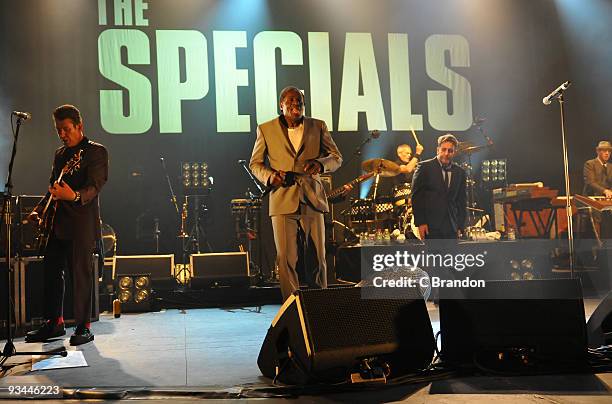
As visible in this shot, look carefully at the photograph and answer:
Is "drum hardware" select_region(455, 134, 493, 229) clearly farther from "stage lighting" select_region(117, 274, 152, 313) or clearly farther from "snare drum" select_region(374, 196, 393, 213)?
"stage lighting" select_region(117, 274, 152, 313)

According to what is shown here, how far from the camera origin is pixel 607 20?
971 cm

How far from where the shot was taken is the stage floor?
2631mm

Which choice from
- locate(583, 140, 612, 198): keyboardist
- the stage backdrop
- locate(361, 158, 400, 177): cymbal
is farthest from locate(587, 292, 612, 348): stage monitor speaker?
the stage backdrop

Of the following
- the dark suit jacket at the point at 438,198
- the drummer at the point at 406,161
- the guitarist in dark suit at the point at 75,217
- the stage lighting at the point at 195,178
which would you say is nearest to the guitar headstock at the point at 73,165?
the guitarist in dark suit at the point at 75,217

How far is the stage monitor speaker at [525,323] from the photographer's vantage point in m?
2.94

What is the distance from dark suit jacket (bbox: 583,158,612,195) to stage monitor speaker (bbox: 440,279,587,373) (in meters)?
6.16

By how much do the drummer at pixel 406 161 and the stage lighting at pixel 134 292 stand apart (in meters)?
3.81

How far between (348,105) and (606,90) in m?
4.22

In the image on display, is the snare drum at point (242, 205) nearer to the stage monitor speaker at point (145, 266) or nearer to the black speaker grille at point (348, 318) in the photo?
the stage monitor speaker at point (145, 266)

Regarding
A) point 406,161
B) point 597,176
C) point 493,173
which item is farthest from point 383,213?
point 597,176

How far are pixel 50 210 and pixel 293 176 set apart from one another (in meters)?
1.77

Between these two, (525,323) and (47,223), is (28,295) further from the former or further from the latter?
(525,323)

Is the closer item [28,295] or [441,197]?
[28,295]

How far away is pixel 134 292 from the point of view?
6.57 meters
